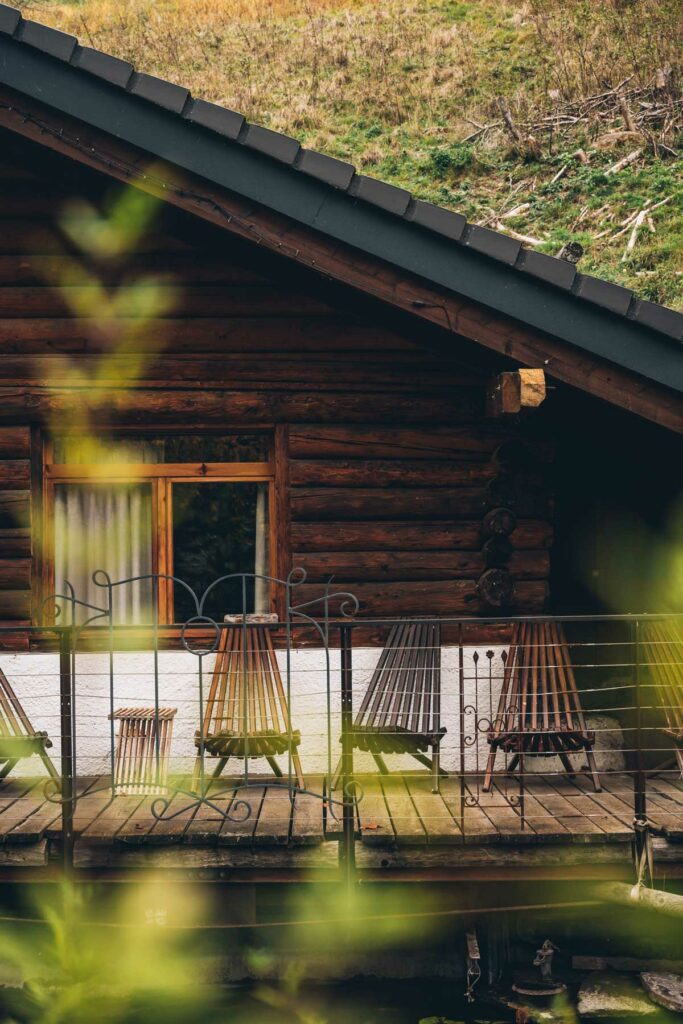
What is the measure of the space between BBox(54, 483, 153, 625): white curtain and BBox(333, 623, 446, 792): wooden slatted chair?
155 centimetres

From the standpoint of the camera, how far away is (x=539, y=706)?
606cm

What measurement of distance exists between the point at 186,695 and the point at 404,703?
138cm

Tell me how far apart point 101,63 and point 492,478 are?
3298 mm

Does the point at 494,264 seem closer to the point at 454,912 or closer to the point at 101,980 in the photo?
the point at 454,912

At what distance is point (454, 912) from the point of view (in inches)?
199

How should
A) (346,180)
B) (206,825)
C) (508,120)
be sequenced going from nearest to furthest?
(206,825) < (346,180) < (508,120)

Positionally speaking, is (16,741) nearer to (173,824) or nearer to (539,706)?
(173,824)

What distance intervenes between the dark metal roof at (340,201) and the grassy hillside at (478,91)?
1082 centimetres

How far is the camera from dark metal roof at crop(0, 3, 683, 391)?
557cm

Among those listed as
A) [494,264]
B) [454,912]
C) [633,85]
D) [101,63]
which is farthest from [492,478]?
[633,85]

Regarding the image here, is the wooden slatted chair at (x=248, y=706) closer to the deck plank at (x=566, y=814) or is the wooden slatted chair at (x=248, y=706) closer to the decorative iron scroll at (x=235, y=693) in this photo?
the decorative iron scroll at (x=235, y=693)

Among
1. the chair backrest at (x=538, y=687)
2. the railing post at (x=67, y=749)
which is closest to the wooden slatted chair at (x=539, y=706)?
the chair backrest at (x=538, y=687)

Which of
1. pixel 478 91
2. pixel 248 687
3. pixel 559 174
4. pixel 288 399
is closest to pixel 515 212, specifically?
pixel 559 174

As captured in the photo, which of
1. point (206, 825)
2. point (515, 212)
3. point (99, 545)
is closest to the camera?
point (206, 825)
